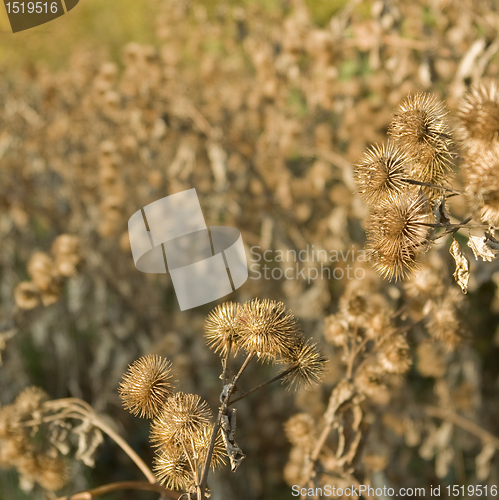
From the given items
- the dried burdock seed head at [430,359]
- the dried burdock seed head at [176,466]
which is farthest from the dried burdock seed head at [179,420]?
the dried burdock seed head at [430,359]

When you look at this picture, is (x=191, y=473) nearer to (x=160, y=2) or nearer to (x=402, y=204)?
(x=402, y=204)

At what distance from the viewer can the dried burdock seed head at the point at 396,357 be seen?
1.11 metres

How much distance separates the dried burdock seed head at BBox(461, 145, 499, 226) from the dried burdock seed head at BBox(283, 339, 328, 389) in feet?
1.16

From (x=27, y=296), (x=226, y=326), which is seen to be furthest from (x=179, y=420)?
(x=27, y=296)

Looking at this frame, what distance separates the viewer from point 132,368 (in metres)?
0.86

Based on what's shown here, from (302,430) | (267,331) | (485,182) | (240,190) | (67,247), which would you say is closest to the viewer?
(485,182)

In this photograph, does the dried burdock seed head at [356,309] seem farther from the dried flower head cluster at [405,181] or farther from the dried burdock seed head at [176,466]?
the dried burdock seed head at [176,466]

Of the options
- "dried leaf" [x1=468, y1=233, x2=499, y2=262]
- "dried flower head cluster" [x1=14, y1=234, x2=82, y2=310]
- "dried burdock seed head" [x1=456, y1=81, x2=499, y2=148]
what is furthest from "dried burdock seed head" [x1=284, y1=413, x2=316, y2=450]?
"dried flower head cluster" [x1=14, y1=234, x2=82, y2=310]

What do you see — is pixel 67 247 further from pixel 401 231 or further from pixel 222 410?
pixel 401 231

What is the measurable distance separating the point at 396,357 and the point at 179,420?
1.85ft

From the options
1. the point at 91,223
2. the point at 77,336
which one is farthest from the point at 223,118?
the point at 77,336

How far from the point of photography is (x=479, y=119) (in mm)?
706

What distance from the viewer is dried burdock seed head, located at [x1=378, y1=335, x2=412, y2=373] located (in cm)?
111

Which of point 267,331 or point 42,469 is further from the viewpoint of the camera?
point 42,469
